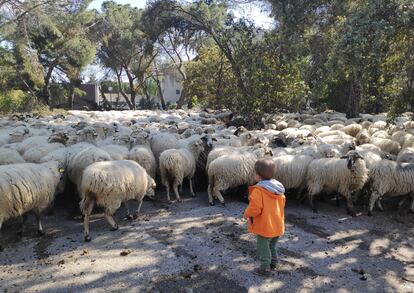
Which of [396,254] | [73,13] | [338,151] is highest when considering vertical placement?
[73,13]

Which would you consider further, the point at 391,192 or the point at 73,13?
the point at 73,13

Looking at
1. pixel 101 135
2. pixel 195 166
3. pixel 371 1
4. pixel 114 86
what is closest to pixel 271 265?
pixel 195 166

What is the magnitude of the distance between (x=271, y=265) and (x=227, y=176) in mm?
3074

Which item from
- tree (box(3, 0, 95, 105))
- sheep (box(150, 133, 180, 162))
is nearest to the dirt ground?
sheep (box(150, 133, 180, 162))

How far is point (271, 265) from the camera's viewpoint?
5301 millimetres

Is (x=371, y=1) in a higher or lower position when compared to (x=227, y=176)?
higher

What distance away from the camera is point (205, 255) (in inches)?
225

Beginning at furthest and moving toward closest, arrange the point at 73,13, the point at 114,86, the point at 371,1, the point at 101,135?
the point at 114,86 < the point at 73,13 < the point at 101,135 < the point at 371,1

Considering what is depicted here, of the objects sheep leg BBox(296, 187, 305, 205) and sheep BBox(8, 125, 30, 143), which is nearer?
sheep leg BBox(296, 187, 305, 205)

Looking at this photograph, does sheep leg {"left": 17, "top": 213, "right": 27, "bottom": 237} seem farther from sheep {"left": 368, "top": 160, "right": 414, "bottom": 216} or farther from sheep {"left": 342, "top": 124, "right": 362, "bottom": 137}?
sheep {"left": 342, "top": 124, "right": 362, "bottom": 137}

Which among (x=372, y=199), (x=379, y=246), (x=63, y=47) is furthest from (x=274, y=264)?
(x=63, y=47)

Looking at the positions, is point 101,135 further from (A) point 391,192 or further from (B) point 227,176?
(A) point 391,192

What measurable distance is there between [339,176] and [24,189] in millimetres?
5617

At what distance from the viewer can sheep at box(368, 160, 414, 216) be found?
768 centimetres
